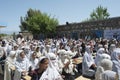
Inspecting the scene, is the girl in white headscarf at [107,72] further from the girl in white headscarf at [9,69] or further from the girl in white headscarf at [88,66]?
the girl in white headscarf at [9,69]

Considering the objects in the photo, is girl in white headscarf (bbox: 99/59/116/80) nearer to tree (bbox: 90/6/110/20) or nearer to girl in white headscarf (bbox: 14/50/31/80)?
girl in white headscarf (bbox: 14/50/31/80)

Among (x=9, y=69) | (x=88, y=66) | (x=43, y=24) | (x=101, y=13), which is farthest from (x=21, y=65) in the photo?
(x=101, y=13)

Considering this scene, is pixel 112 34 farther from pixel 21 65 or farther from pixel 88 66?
pixel 21 65

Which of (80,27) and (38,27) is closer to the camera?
(80,27)

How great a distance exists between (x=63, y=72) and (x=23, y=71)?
49.9 inches

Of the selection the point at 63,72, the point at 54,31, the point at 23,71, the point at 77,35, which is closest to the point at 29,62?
the point at 23,71

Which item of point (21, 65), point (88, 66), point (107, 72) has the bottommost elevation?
point (88, 66)

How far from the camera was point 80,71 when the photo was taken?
11156 mm

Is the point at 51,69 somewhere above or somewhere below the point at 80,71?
above

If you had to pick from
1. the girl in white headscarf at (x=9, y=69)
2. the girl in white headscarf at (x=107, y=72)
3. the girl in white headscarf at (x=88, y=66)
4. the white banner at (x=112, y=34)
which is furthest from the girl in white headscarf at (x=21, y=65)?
the white banner at (x=112, y=34)

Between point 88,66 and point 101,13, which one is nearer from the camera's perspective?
point 88,66

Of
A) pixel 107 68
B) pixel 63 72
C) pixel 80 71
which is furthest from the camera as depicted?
pixel 80 71

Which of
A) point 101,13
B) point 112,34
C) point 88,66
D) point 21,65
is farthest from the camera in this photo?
point 101,13

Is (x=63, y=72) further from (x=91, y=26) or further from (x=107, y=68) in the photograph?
(x=91, y=26)
